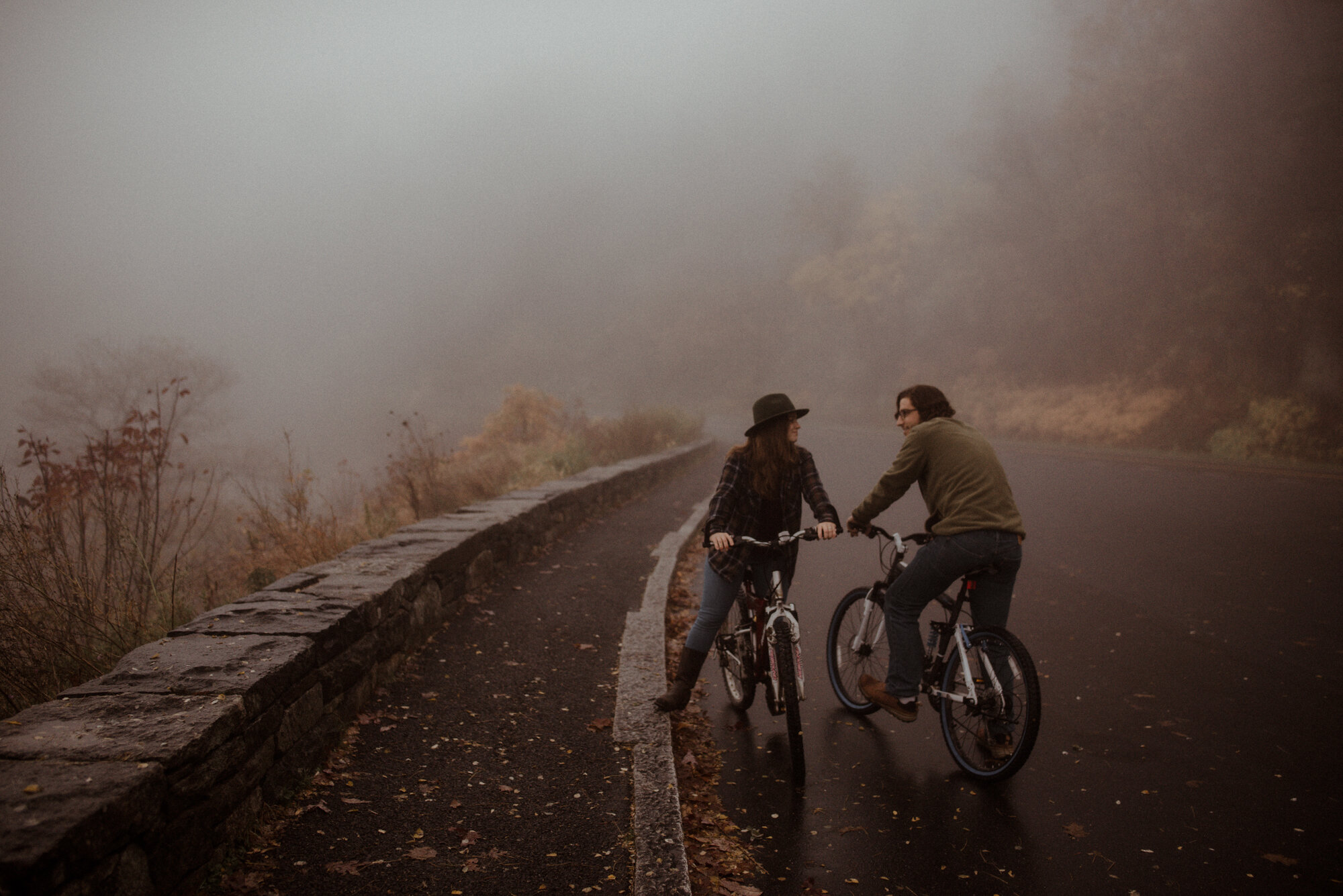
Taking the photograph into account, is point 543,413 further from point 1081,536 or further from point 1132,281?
point 1132,281

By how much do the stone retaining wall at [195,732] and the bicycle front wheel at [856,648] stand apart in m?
2.86

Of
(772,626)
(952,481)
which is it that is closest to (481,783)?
(772,626)

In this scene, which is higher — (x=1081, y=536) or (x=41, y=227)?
(x=41, y=227)

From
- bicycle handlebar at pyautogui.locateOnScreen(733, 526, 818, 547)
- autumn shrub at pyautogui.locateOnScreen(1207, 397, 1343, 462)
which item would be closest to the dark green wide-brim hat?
bicycle handlebar at pyautogui.locateOnScreen(733, 526, 818, 547)

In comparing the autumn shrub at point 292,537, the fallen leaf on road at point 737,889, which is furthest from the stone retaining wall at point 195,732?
the fallen leaf on road at point 737,889

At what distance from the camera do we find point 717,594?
425 cm

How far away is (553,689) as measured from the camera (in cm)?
486

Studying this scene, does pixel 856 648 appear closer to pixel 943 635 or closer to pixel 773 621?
pixel 943 635

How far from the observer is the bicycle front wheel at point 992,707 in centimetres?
361

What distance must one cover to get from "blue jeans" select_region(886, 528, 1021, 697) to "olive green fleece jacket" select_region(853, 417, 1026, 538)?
0.07m

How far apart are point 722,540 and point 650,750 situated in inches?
46.0

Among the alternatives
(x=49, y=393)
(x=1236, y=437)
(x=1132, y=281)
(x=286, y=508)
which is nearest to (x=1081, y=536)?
(x=286, y=508)

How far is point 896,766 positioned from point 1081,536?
7.02m

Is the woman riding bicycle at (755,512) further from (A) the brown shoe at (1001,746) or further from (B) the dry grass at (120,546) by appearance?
(B) the dry grass at (120,546)
